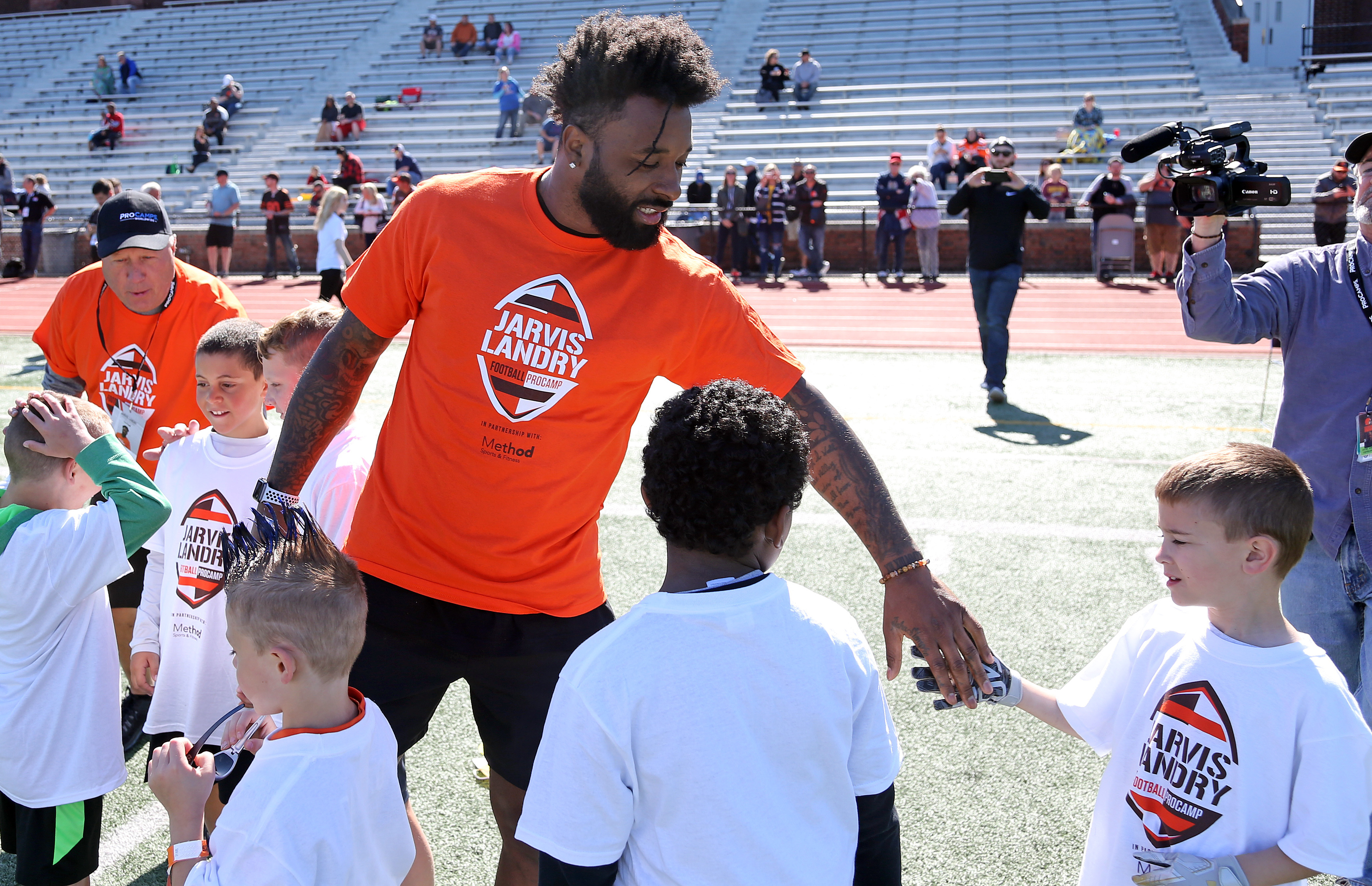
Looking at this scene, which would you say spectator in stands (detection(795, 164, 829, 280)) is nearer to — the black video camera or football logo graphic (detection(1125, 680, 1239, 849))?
the black video camera

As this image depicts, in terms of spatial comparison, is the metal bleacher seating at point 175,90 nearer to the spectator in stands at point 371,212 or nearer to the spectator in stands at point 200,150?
the spectator in stands at point 200,150

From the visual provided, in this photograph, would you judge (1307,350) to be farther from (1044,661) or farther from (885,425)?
(885,425)

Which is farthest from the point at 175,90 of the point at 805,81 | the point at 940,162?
the point at 940,162

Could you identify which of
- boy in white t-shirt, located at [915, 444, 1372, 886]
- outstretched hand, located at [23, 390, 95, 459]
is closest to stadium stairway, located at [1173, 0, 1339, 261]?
boy in white t-shirt, located at [915, 444, 1372, 886]

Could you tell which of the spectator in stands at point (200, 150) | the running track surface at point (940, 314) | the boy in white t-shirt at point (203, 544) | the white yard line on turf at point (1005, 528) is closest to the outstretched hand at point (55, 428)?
the boy in white t-shirt at point (203, 544)

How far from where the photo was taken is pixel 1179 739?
2.12 m

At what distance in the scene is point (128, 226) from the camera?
3.81 metres

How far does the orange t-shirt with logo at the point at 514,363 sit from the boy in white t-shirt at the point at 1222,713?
2.83 ft

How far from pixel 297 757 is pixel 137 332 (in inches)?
105

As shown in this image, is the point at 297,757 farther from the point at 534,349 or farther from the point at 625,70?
the point at 625,70

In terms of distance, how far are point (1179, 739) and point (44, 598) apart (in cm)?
259

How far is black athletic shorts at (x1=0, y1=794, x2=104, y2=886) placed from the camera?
8.82ft

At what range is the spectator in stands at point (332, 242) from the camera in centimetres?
1302

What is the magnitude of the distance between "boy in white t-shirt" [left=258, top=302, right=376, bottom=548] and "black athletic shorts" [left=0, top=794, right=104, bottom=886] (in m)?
0.90
